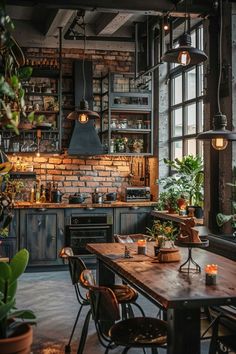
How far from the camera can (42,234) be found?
26.8ft

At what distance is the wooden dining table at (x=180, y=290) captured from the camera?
3.03m

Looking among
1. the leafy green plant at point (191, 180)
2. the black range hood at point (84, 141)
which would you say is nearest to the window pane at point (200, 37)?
the leafy green plant at point (191, 180)

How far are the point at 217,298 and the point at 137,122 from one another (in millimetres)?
6262

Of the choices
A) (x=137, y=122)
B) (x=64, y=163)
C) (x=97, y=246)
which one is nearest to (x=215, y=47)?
(x=97, y=246)

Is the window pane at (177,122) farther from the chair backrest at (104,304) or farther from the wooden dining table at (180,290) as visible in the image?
the chair backrest at (104,304)

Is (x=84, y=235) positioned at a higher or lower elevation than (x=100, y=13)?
lower

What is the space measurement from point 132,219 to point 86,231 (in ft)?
2.61

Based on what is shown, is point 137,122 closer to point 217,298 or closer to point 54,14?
point 54,14

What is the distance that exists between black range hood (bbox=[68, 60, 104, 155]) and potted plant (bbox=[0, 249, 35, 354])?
265 inches

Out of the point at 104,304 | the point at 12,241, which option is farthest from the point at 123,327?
the point at 12,241

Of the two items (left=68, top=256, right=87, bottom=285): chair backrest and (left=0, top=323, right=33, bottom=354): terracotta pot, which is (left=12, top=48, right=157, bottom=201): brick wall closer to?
(left=68, top=256, right=87, bottom=285): chair backrest

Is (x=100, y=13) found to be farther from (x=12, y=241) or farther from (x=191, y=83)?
(x=12, y=241)

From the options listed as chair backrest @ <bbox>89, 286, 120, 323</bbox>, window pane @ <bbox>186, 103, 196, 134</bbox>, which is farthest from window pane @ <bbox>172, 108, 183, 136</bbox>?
chair backrest @ <bbox>89, 286, 120, 323</bbox>

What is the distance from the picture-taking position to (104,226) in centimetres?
846
